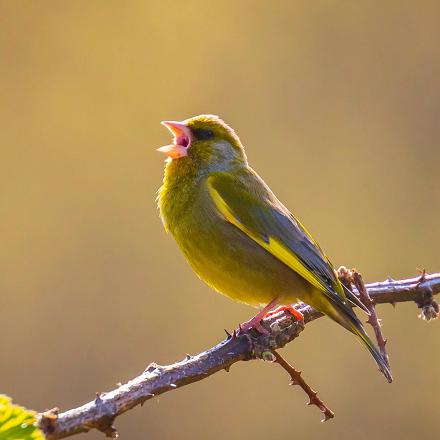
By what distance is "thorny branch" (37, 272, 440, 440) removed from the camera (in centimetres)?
172

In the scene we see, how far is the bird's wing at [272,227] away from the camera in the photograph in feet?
11.1

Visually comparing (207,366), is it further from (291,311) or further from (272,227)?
(272,227)

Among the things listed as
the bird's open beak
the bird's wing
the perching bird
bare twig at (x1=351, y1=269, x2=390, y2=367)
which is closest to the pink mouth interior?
the bird's open beak

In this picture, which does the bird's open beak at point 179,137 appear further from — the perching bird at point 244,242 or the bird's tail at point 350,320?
the bird's tail at point 350,320

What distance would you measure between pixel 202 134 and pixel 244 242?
77 cm

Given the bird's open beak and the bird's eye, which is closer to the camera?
the bird's open beak

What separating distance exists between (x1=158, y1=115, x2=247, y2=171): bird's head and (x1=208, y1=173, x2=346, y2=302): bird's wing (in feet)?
0.48

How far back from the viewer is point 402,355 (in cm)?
853

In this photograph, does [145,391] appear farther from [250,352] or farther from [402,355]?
[402,355]

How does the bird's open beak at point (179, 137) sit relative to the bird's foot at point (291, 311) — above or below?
above

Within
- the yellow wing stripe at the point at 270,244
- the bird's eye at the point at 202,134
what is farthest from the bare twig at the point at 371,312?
the bird's eye at the point at 202,134

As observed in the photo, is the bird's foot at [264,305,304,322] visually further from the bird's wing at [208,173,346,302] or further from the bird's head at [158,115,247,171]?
the bird's head at [158,115,247,171]

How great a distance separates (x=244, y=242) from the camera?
137 inches

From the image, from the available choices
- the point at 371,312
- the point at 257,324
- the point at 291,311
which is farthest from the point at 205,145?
the point at 371,312
